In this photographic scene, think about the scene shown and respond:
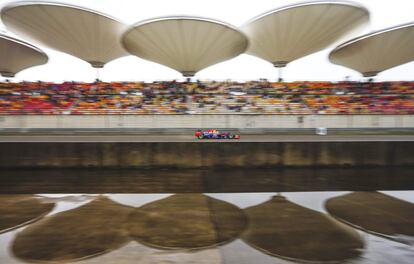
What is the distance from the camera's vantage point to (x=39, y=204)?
5.56 m

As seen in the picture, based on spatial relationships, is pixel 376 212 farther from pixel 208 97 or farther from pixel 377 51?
pixel 377 51

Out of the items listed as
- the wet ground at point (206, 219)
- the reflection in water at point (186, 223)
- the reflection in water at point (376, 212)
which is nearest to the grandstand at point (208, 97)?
the wet ground at point (206, 219)

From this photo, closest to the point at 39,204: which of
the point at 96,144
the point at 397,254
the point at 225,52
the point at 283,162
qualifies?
the point at 96,144

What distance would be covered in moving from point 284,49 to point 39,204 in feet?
122

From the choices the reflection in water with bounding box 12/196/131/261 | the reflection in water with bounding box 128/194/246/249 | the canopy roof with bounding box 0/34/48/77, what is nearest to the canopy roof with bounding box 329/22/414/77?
the reflection in water with bounding box 128/194/246/249

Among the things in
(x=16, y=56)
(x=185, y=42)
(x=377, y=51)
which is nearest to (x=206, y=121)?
(x=185, y=42)

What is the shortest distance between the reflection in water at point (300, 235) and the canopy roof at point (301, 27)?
30.2m

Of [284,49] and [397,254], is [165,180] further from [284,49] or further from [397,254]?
[284,49]

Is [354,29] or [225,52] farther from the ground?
[354,29]

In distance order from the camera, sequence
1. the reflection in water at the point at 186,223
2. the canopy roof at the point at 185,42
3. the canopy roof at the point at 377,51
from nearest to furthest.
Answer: the reflection in water at the point at 186,223
the canopy roof at the point at 185,42
the canopy roof at the point at 377,51

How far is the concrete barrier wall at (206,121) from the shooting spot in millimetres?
19141

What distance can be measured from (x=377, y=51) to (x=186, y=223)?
1573 inches

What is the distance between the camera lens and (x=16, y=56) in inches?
1433

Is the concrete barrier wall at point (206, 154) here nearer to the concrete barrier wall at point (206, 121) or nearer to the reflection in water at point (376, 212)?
the reflection in water at point (376, 212)
